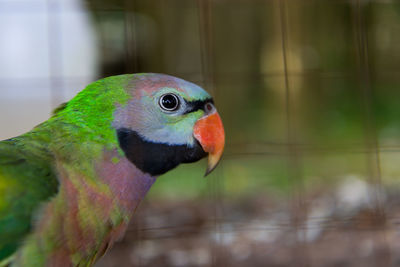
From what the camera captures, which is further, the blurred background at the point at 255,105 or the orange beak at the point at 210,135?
the blurred background at the point at 255,105

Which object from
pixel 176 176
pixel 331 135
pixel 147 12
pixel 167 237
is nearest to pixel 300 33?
pixel 331 135

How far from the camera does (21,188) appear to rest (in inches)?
26.4


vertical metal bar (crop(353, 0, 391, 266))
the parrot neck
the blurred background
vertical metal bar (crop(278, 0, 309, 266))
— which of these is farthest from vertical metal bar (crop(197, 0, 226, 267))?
the parrot neck

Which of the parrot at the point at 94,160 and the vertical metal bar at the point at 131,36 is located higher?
the vertical metal bar at the point at 131,36

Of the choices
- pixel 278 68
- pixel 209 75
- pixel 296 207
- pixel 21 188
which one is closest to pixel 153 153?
pixel 21 188

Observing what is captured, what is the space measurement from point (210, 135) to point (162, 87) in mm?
128

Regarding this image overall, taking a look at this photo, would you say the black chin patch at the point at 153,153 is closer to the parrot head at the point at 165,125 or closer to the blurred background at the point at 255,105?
the parrot head at the point at 165,125

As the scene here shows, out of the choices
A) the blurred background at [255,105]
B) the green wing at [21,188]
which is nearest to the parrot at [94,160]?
the green wing at [21,188]

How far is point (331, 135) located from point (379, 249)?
0.82 metres

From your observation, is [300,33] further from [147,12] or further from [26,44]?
[26,44]

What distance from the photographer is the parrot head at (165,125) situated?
29.6 inches

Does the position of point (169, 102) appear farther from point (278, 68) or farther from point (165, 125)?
point (278, 68)

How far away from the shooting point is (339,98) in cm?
225

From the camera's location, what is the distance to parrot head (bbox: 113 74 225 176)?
2.47 feet
